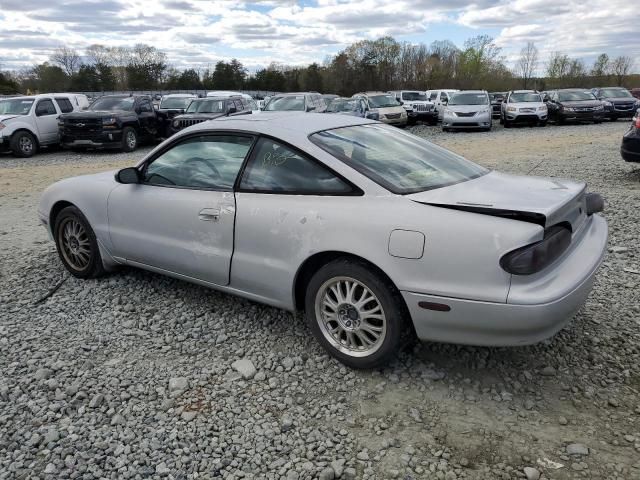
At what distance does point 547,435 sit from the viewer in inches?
103

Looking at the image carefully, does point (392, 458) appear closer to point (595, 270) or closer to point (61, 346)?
point (595, 270)

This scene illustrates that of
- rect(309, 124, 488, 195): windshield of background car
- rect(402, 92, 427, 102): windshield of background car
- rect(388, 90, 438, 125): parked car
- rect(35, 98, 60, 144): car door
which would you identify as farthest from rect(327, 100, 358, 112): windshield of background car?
rect(309, 124, 488, 195): windshield of background car

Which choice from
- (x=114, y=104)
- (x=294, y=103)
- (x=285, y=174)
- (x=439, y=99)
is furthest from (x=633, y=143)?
(x=439, y=99)

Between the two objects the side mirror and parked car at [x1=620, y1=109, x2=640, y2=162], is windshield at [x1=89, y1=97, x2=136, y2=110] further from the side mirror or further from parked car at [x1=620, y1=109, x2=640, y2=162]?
parked car at [x1=620, y1=109, x2=640, y2=162]

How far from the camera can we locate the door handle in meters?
3.62

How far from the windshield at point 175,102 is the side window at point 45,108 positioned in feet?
13.1

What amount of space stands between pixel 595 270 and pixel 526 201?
1.96 ft

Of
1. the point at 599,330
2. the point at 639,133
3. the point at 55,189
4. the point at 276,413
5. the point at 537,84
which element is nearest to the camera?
the point at 276,413

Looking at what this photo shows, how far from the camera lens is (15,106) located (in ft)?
51.6

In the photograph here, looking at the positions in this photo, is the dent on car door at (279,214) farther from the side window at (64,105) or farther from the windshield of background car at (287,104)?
the side window at (64,105)

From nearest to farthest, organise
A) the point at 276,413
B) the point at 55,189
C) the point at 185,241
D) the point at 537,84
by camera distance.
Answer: the point at 276,413 < the point at 185,241 < the point at 55,189 < the point at 537,84

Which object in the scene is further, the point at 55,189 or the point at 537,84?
the point at 537,84

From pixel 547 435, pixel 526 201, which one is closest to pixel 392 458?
pixel 547 435

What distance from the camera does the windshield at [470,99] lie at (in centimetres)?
2200
